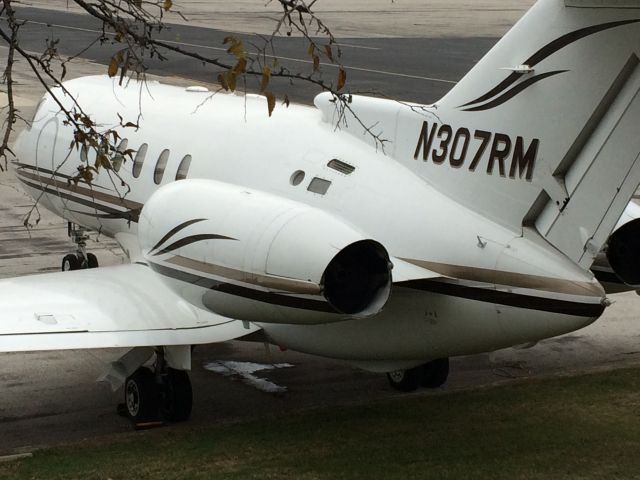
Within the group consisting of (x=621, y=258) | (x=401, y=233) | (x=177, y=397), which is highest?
(x=401, y=233)

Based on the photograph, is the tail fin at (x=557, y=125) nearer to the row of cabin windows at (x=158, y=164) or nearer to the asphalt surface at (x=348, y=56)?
the row of cabin windows at (x=158, y=164)

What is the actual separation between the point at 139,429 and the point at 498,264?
4112mm

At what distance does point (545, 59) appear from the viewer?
10305mm

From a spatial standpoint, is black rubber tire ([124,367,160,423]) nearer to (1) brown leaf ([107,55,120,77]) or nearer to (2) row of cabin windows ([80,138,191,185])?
(2) row of cabin windows ([80,138,191,185])

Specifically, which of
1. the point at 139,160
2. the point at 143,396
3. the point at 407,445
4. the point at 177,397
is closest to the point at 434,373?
the point at 407,445

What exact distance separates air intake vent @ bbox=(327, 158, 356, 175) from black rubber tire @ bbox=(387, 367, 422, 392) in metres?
2.53

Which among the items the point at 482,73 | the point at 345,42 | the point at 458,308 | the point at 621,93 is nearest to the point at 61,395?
the point at 458,308

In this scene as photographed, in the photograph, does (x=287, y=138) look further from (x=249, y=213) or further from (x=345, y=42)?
(x=345, y=42)

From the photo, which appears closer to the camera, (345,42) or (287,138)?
(287,138)

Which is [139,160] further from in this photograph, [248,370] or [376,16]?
[376,16]

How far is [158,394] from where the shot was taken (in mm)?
12570

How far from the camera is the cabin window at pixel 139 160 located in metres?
14.9

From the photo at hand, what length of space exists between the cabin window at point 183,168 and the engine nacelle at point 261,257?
102 inches

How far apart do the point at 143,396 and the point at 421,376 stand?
305 centimetres
